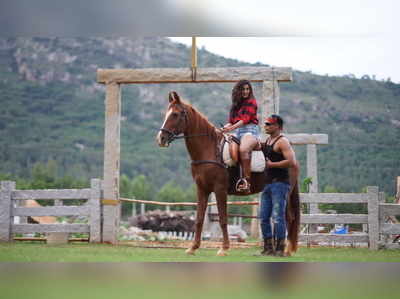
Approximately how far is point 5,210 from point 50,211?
2.51 ft

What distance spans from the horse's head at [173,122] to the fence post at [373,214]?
11.8 feet

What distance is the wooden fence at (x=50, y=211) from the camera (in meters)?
8.73

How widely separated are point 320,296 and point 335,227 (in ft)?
26.3

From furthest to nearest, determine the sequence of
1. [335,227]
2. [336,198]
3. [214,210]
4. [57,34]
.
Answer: [214,210] → [335,227] → [336,198] → [57,34]

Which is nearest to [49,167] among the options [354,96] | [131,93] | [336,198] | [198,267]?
[131,93]

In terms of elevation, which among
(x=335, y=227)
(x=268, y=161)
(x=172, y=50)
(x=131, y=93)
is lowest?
(x=335, y=227)

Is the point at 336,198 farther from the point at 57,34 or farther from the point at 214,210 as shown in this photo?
the point at 57,34

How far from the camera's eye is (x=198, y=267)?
1.58 meters

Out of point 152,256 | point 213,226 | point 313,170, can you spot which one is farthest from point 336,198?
point 213,226

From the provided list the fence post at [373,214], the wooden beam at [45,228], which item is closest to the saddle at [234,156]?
the fence post at [373,214]

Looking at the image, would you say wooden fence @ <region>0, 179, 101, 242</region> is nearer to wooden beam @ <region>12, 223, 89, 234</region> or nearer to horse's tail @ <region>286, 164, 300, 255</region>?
wooden beam @ <region>12, 223, 89, 234</region>

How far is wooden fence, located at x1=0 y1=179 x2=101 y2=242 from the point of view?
344 inches

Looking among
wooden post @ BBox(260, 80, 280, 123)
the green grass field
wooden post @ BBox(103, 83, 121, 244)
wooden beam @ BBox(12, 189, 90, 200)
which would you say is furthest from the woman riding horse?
wooden beam @ BBox(12, 189, 90, 200)

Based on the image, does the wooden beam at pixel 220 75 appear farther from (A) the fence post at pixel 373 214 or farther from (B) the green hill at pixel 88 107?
(B) the green hill at pixel 88 107
